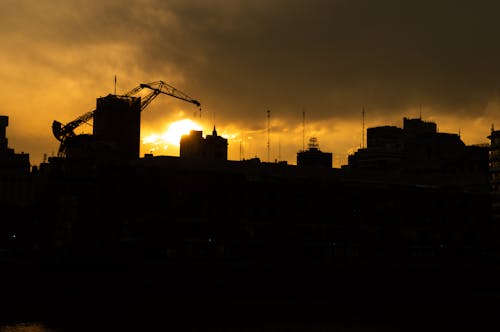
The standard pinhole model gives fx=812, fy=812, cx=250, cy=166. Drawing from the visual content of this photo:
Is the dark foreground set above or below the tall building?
below

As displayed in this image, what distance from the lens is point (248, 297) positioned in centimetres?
8944

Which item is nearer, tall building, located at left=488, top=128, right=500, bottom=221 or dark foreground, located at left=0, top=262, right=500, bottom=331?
dark foreground, located at left=0, top=262, right=500, bottom=331

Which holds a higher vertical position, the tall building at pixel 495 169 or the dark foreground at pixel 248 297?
the tall building at pixel 495 169

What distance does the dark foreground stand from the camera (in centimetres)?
6950

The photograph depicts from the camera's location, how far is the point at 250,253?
341 feet

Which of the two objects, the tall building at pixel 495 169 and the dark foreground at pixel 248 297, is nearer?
the dark foreground at pixel 248 297

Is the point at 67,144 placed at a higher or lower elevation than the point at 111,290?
higher

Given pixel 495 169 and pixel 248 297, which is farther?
pixel 495 169

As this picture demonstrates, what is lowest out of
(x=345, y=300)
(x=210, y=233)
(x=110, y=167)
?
(x=345, y=300)

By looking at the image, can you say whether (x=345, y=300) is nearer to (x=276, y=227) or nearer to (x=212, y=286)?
(x=212, y=286)

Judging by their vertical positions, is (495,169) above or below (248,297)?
above

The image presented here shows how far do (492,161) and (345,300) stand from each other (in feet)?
274

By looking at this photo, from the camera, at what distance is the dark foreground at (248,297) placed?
69.5 meters

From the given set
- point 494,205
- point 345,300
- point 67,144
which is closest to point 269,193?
point 345,300
